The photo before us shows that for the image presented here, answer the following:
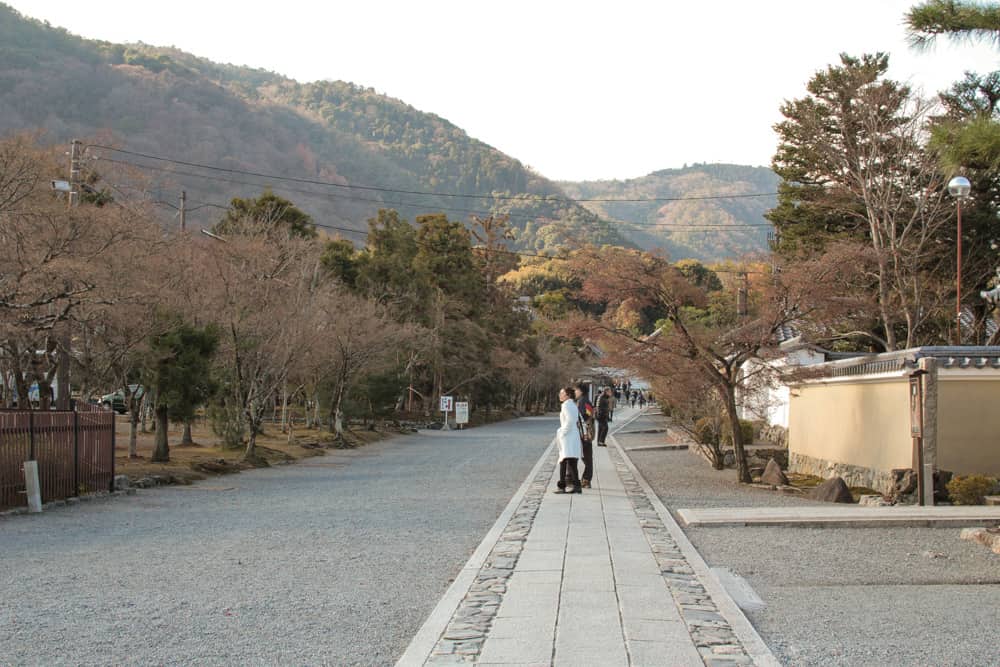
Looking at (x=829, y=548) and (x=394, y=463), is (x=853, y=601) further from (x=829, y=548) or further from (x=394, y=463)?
(x=394, y=463)

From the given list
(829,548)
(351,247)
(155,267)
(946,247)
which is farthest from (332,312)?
(829,548)

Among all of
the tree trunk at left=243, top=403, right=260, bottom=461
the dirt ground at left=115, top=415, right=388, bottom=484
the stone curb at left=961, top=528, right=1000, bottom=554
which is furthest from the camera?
the tree trunk at left=243, top=403, right=260, bottom=461

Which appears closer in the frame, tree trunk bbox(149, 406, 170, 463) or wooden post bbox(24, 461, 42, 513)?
wooden post bbox(24, 461, 42, 513)

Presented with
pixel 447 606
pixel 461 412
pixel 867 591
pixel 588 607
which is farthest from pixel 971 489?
pixel 461 412

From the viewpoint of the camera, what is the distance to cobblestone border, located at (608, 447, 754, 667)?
6.02m

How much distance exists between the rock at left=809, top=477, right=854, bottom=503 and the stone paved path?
211 inches

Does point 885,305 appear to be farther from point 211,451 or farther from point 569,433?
point 211,451

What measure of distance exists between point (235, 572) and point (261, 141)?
9167cm

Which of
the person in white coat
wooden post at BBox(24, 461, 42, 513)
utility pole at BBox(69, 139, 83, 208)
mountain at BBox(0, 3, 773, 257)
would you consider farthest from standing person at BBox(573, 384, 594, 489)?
mountain at BBox(0, 3, 773, 257)

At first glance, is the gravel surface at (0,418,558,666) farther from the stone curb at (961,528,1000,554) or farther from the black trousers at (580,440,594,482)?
the stone curb at (961,528,1000,554)

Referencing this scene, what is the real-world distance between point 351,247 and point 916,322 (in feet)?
97.0

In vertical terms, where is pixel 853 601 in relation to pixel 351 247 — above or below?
below

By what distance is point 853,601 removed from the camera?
8.05 m

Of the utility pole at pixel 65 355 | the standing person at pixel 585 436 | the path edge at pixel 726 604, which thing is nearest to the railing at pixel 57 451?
the utility pole at pixel 65 355
